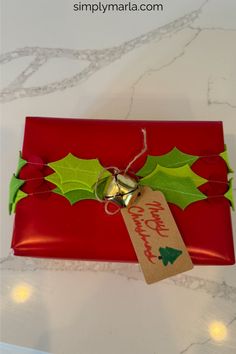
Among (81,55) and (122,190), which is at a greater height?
(81,55)

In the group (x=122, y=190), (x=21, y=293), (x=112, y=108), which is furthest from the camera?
(x=112, y=108)

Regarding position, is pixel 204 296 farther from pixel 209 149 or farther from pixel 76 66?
pixel 76 66

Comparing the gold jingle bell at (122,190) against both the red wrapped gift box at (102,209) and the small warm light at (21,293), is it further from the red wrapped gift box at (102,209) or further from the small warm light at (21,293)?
the small warm light at (21,293)

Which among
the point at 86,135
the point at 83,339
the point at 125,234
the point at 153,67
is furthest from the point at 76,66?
the point at 83,339

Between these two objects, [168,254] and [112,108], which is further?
[112,108]

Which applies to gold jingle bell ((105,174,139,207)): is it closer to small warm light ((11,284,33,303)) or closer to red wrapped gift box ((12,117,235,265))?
red wrapped gift box ((12,117,235,265))

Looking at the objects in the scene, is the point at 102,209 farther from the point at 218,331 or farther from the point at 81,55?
the point at 81,55

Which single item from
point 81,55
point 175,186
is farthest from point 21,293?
point 81,55
